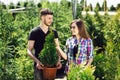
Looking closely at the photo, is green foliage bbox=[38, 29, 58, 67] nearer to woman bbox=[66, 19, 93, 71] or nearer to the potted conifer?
the potted conifer

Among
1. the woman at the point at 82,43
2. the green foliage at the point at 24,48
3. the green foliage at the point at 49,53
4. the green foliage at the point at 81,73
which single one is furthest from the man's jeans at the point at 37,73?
the green foliage at the point at 81,73

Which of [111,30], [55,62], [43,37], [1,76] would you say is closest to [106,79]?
[55,62]

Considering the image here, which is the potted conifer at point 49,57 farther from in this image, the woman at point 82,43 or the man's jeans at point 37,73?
the woman at point 82,43

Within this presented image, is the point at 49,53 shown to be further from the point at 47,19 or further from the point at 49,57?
the point at 47,19

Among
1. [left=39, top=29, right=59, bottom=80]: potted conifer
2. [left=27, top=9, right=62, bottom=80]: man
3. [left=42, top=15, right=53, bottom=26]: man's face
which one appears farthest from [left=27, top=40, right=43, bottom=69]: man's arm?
[left=42, top=15, right=53, bottom=26]: man's face

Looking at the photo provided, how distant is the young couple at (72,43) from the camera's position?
5535 mm

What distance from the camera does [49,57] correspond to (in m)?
6.20

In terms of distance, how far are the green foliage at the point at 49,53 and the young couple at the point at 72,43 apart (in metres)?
0.08

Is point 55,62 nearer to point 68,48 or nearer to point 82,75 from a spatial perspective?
point 68,48

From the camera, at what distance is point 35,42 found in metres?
5.88

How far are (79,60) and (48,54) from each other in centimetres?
85

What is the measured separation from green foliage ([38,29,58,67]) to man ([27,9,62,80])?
8 cm

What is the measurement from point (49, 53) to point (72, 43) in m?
0.72

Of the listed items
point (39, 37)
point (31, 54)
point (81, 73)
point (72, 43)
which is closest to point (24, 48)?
point (39, 37)
